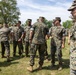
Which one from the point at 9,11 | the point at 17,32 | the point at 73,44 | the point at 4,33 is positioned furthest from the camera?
the point at 9,11

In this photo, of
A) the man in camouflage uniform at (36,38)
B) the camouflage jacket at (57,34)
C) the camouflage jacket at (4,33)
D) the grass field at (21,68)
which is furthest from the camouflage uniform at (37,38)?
the camouflage jacket at (4,33)

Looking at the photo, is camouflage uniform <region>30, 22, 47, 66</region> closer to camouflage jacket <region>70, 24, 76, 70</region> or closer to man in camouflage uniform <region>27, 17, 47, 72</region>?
man in camouflage uniform <region>27, 17, 47, 72</region>

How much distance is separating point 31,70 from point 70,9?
6.29 m

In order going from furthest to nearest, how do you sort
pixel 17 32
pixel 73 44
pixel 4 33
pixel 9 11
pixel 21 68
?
pixel 9 11
pixel 17 32
pixel 4 33
pixel 21 68
pixel 73 44

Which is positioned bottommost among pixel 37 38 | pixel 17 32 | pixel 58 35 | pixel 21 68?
pixel 21 68

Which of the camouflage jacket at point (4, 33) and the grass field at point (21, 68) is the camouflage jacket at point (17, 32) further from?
the grass field at point (21, 68)

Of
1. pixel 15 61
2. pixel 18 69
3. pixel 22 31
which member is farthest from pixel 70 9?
pixel 22 31

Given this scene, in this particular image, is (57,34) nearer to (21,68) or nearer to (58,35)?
(58,35)

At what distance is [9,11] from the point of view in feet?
245

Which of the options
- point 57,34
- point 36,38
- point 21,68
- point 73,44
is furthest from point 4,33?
point 73,44

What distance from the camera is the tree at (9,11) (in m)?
73.2

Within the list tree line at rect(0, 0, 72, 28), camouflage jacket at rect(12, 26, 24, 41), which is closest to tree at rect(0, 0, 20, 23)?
tree line at rect(0, 0, 72, 28)

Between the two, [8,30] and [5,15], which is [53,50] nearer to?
[8,30]

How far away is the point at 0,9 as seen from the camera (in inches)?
2916
